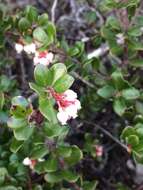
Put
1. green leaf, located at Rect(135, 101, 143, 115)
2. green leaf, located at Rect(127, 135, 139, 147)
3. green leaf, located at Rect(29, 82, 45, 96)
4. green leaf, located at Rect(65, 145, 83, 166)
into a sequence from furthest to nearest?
green leaf, located at Rect(135, 101, 143, 115)
green leaf, located at Rect(65, 145, 83, 166)
green leaf, located at Rect(127, 135, 139, 147)
green leaf, located at Rect(29, 82, 45, 96)

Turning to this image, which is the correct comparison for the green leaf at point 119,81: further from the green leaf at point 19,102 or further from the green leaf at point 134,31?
the green leaf at point 19,102

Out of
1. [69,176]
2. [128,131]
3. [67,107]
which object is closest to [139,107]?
[128,131]

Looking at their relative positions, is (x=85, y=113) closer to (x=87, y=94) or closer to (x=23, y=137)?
(x=87, y=94)

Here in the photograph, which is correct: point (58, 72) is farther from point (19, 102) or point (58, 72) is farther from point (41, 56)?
point (41, 56)

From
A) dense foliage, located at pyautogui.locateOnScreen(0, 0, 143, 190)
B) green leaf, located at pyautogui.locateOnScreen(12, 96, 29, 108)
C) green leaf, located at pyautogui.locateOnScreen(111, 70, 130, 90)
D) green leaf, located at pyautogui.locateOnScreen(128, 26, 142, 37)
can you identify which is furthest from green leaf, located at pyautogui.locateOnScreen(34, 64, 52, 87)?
green leaf, located at pyautogui.locateOnScreen(128, 26, 142, 37)

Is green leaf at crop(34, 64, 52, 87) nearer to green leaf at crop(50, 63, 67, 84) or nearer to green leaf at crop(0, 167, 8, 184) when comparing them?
green leaf at crop(50, 63, 67, 84)
